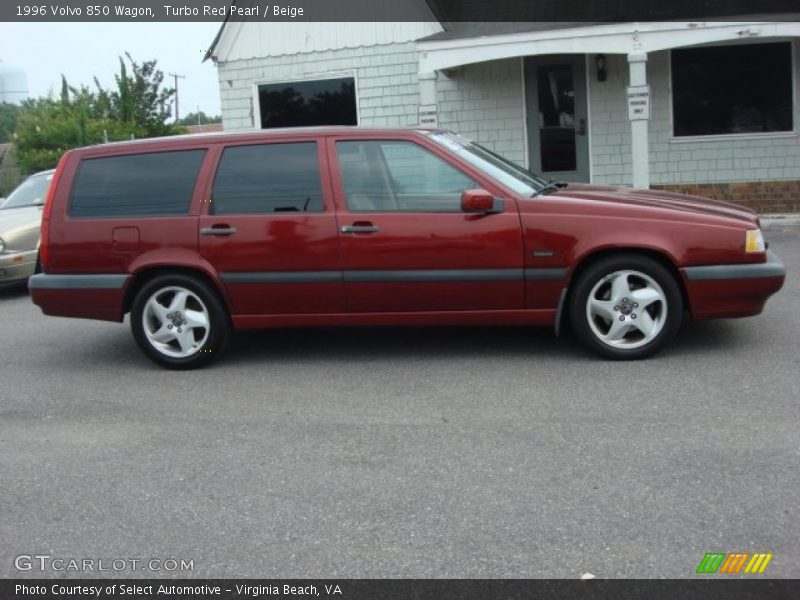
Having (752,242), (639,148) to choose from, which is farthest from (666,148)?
(752,242)

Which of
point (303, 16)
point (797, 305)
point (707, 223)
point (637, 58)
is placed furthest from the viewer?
point (303, 16)

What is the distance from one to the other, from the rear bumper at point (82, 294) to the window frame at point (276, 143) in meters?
0.82

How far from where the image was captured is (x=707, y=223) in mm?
5688

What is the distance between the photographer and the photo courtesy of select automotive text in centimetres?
346

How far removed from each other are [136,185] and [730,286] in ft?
13.3

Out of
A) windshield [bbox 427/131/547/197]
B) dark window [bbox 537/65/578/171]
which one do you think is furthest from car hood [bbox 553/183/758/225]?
dark window [bbox 537/65/578/171]

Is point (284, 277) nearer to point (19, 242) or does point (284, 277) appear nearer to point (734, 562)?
point (734, 562)

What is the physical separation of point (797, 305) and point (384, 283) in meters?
3.51

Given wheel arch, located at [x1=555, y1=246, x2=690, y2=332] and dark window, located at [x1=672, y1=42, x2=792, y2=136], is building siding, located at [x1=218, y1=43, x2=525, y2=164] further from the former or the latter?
wheel arch, located at [x1=555, y1=246, x2=690, y2=332]

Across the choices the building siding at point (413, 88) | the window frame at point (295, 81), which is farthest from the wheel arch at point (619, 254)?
the window frame at point (295, 81)

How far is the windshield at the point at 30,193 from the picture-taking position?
11.1 metres
